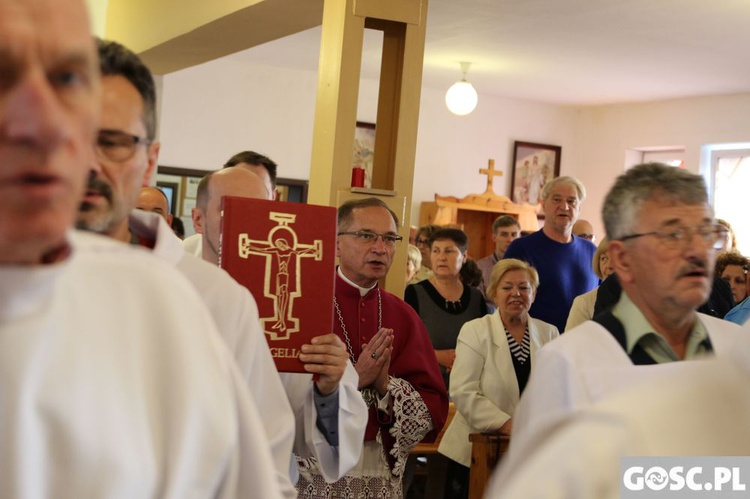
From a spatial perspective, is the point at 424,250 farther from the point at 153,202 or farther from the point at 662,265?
the point at 662,265

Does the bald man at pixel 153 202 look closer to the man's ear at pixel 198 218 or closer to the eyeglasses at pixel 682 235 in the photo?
the man's ear at pixel 198 218

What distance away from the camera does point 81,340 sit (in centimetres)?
97

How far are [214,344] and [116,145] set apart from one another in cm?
92

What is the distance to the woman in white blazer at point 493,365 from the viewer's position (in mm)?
5203

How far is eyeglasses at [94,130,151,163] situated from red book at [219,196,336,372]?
2.25ft

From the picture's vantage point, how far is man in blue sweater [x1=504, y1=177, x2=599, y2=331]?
6.85 metres

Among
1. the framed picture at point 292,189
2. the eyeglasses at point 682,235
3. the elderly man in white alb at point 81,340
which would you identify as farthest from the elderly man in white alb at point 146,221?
the framed picture at point 292,189

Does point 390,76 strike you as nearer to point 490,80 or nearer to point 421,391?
point 421,391

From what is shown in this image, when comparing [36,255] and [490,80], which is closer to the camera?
[36,255]

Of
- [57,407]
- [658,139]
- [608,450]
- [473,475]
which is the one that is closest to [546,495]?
[608,450]

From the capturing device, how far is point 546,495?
44.2 inches

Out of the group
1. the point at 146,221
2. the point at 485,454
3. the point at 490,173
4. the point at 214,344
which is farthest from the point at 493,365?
the point at 490,173

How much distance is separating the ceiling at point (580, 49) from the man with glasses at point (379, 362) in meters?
5.23

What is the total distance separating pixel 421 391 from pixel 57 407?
3128 mm
